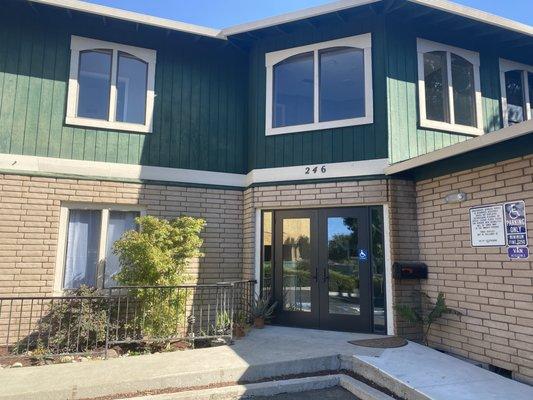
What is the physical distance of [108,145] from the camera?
763 cm

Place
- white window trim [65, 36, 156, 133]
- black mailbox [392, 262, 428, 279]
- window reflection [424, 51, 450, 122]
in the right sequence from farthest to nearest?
window reflection [424, 51, 450, 122] → white window trim [65, 36, 156, 133] → black mailbox [392, 262, 428, 279]

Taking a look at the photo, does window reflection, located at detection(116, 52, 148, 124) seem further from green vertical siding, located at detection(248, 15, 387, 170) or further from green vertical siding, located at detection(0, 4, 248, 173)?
green vertical siding, located at detection(248, 15, 387, 170)

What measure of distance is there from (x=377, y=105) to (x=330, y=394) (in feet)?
15.6

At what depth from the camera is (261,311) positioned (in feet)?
24.5

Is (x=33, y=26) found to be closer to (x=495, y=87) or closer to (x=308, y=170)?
(x=308, y=170)

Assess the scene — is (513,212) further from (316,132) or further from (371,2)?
(371,2)

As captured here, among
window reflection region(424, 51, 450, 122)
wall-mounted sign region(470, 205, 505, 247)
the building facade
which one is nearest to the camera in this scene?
wall-mounted sign region(470, 205, 505, 247)

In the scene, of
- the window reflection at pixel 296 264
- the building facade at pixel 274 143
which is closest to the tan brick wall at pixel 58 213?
the building facade at pixel 274 143

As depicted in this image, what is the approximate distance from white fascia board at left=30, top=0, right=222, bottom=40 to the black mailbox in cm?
543

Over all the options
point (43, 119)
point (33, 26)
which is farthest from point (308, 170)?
point (33, 26)

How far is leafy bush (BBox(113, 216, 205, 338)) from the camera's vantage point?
6.49 metres

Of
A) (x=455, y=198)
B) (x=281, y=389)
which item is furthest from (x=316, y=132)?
(x=281, y=389)

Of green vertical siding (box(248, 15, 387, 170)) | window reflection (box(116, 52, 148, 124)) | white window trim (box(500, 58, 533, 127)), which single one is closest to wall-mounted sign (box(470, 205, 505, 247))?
green vertical siding (box(248, 15, 387, 170))

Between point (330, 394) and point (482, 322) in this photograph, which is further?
point (482, 322)
